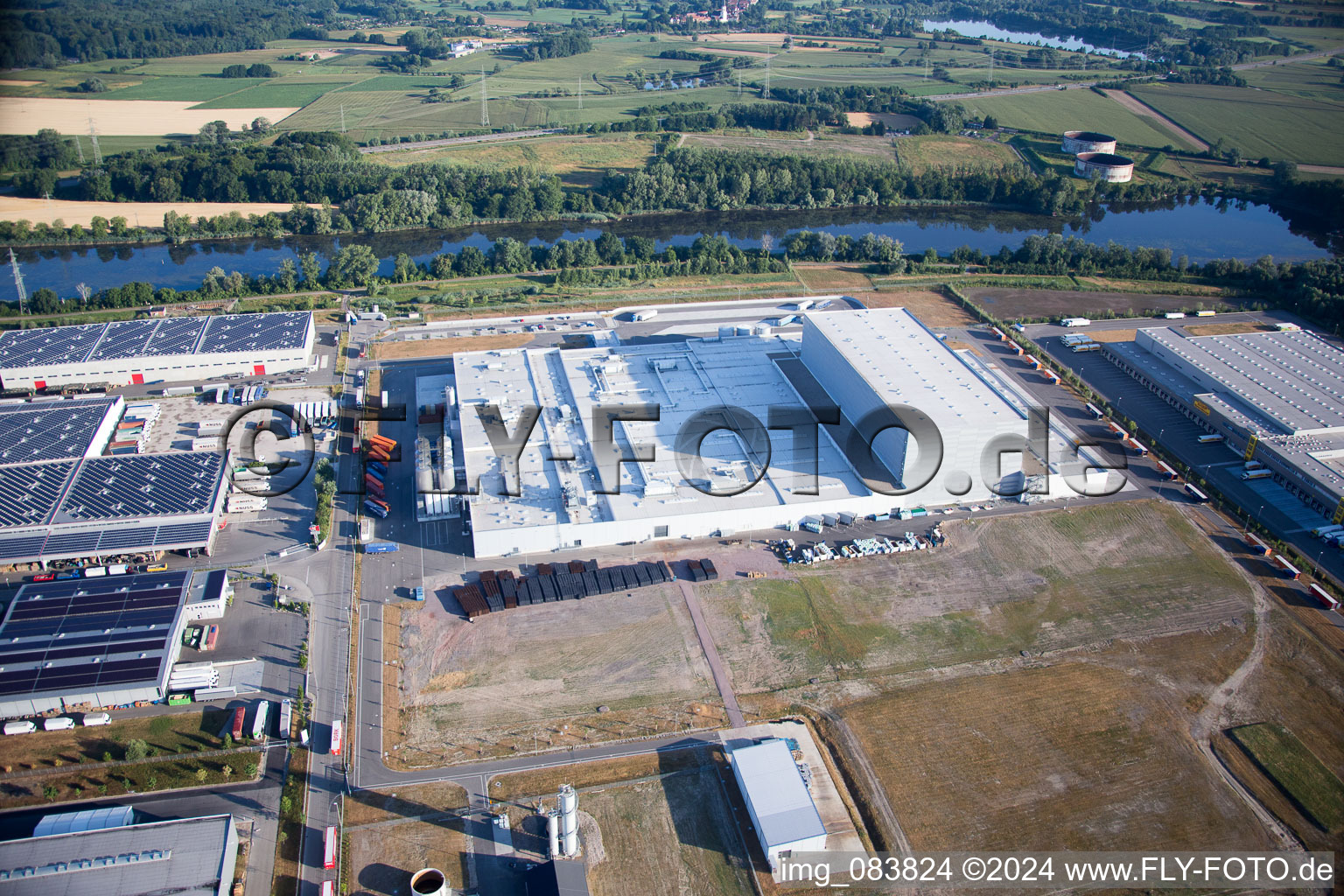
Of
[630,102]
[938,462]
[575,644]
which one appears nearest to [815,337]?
[938,462]

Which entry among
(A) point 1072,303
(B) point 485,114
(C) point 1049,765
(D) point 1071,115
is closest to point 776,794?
(C) point 1049,765

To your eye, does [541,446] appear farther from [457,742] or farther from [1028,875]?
[1028,875]

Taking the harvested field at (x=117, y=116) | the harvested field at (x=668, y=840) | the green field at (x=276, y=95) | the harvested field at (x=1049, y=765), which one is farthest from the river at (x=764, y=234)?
the harvested field at (x=668, y=840)

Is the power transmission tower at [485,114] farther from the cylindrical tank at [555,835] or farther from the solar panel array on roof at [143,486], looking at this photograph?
the cylindrical tank at [555,835]

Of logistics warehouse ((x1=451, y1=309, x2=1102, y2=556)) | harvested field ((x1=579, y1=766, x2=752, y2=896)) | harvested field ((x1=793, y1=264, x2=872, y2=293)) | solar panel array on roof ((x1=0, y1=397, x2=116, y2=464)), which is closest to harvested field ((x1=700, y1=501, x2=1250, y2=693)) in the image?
logistics warehouse ((x1=451, y1=309, x2=1102, y2=556))

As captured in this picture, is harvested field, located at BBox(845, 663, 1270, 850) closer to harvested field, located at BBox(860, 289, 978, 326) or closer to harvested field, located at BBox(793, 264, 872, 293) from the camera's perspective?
harvested field, located at BBox(860, 289, 978, 326)

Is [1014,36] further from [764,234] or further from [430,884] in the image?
[430,884]
